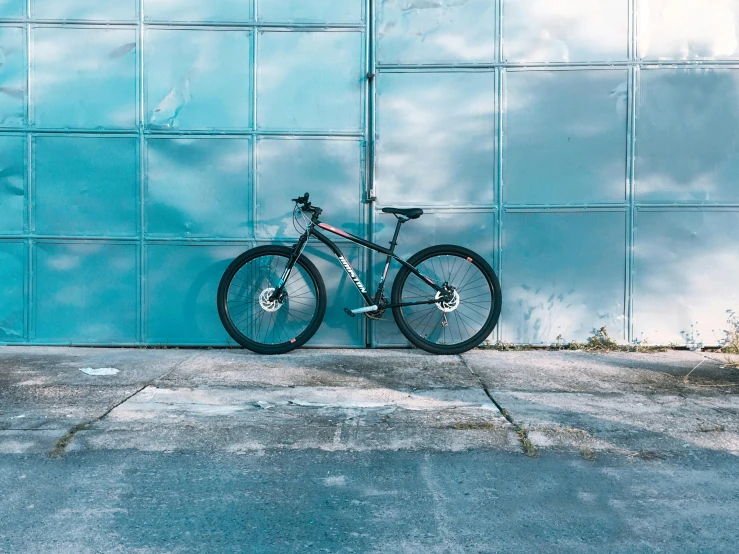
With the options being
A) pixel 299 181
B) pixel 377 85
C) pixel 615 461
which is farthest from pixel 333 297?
pixel 615 461

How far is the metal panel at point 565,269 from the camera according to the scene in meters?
6.05

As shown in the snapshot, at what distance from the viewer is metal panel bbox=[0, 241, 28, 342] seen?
6.03m

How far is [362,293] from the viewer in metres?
5.78

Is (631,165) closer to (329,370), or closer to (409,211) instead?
(409,211)

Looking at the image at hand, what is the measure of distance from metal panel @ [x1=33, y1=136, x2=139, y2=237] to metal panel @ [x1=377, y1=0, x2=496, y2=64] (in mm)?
2375

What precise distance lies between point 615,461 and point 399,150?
3478 millimetres

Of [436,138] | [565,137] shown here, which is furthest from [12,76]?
[565,137]

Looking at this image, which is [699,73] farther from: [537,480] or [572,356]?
[537,480]

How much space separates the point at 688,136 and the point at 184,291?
14.8 feet

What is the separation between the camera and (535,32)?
600 cm

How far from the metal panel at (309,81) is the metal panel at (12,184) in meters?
2.06

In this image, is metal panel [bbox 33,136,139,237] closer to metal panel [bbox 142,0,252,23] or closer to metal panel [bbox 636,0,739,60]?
metal panel [bbox 142,0,252,23]

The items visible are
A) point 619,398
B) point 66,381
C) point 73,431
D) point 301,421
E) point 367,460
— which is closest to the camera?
point 367,460

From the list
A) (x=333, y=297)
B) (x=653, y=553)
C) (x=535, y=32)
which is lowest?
(x=653, y=553)
